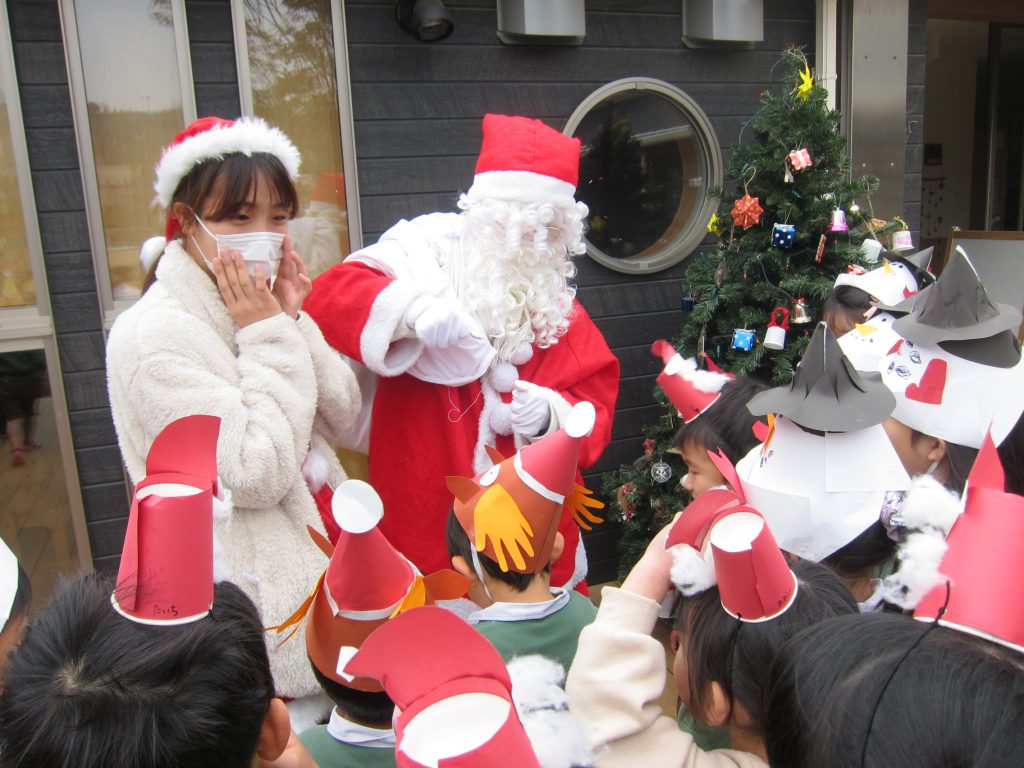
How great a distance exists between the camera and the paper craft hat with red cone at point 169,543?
3.22ft

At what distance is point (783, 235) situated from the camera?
125 inches

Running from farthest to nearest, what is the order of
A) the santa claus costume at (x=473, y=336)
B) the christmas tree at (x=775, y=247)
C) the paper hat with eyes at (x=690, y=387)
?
the christmas tree at (x=775, y=247)
the santa claus costume at (x=473, y=336)
the paper hat with eyes at (x=690, y=387)

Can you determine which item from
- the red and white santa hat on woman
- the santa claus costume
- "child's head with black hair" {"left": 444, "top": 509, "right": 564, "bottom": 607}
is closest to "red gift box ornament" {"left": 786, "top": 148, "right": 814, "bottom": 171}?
the santa claus costume

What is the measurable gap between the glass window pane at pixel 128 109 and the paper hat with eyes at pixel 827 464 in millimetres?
2578

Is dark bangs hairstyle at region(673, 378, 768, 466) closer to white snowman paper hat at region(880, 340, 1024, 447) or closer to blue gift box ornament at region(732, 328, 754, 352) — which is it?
white snowman paper hat at region(880, 340, 1024, 447)

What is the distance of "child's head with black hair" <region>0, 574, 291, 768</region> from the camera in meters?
0.87

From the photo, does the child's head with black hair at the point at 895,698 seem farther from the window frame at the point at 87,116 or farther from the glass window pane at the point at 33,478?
the glass window pane at the point at 33,478

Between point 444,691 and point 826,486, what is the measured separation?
34.3 inches

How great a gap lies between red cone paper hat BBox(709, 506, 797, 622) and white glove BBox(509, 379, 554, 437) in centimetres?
118

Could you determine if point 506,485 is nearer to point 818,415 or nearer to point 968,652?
point 818,415

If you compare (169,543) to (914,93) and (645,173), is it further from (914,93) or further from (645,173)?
(914,93)

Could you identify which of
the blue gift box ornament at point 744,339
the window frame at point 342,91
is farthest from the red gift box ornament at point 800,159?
the window frame at point 342,91

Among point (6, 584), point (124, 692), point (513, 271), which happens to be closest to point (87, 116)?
point (513, 271)

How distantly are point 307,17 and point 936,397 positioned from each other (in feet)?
8.95
